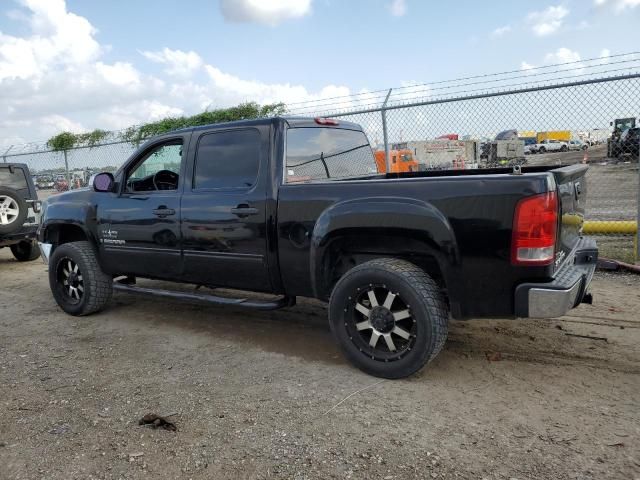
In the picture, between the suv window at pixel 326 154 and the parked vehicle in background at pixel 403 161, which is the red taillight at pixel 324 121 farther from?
the parked vehicle in background at pixel 403 161

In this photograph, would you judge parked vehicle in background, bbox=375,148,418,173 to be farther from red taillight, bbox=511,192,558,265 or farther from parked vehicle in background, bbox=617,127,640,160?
red taillight, bbox=511,192,558,265

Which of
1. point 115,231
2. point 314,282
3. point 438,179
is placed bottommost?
point 314,282

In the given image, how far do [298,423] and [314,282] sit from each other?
113 cm

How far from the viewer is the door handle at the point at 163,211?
4625 mm

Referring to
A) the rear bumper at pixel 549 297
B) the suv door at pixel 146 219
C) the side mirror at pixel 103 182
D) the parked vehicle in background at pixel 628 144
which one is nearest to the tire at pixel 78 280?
the suv door at pixel 146 219

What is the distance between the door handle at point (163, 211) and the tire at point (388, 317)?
177 cm

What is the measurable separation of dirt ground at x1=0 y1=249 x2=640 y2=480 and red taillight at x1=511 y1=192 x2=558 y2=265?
0.90m

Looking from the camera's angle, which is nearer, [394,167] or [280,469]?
[280,469]

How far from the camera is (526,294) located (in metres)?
3.12

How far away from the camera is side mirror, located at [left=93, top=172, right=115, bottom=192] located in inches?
199

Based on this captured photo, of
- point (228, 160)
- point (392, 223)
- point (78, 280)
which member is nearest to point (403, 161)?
point (78, 280)

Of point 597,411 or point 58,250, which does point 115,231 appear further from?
point 597,411

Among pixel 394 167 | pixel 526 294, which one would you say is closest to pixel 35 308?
pixel 526 294

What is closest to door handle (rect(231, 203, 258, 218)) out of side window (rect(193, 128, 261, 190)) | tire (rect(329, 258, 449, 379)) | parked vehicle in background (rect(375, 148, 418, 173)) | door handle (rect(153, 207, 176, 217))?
side window (rect(193, 128, 261, 190))
